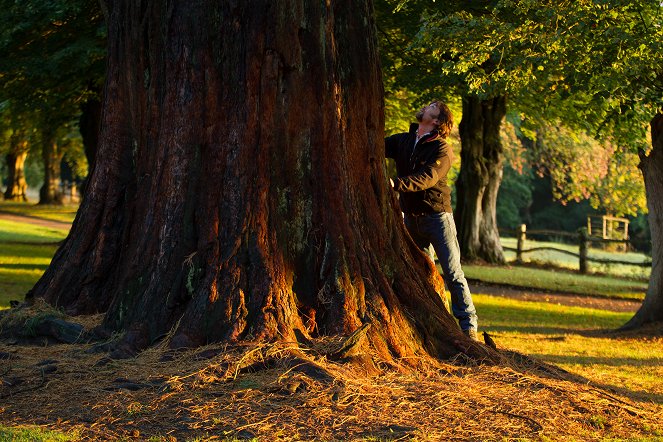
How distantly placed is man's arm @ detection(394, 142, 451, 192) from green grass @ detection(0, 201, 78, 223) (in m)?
37.7

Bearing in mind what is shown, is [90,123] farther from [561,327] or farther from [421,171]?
[421,171]

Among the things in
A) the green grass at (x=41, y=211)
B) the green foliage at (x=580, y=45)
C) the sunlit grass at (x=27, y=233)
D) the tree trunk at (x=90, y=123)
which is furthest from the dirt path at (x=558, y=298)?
the green grass at (x=41, y=211)

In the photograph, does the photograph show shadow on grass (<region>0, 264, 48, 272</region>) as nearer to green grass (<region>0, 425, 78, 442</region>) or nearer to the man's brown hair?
the man's brown hair

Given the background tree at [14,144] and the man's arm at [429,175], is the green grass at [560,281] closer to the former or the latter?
the background tree at [14,144]

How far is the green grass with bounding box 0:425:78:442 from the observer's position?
5.66m

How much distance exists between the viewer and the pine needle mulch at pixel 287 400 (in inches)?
237

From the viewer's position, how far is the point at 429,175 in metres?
8.48

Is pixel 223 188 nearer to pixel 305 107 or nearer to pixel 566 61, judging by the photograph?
pixel 305 107

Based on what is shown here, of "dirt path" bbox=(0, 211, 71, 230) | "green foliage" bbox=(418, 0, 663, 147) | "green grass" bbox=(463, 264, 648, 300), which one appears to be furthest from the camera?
"dirt path" bbox=(0, 211, 71, 230)

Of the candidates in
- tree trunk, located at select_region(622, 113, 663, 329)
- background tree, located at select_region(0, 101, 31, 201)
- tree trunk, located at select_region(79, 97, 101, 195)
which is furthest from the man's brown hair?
tree trunk, located at select_region(79, 97, 101, 195)

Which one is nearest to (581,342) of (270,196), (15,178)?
(270,196)

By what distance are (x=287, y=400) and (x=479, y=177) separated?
23.1m

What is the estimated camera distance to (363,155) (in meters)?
7.90

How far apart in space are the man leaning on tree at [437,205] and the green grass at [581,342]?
139 cm
